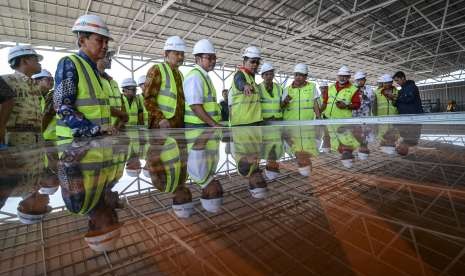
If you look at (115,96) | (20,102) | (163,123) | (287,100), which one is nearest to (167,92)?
(163,123)

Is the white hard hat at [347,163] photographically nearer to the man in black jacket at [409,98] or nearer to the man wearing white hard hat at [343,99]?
the man wearing white hard hat at [343,99]

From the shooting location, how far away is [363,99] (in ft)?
15.9

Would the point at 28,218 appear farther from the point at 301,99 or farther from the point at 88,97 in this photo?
the point at 301,99

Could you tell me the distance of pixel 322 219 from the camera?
14.7 inches

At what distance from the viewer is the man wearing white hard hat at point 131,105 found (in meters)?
4.38

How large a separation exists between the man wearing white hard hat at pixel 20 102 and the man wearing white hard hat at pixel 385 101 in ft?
16.0

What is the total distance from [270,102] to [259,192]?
306cm

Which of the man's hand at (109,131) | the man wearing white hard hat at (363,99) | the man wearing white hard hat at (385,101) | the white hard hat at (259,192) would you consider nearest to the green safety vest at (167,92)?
the man's hand at (109,131)

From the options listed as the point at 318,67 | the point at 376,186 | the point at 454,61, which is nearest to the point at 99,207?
the point at 376,186

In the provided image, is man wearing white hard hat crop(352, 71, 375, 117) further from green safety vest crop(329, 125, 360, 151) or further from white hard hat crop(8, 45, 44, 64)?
white hard hat crop(8, 45, 44, 64)

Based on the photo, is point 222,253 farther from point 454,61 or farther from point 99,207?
point 454,61

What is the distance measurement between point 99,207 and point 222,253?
235 millimetres

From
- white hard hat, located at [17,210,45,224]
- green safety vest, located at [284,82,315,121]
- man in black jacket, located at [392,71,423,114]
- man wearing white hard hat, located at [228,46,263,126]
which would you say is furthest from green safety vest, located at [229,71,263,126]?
man in black jacket, located at [392,71,423,114]

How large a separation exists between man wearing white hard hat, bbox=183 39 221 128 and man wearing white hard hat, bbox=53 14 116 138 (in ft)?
2.46
